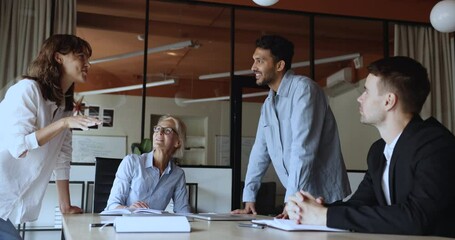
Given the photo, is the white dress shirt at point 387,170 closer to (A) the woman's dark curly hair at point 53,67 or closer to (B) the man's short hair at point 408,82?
(B) the man's short hair at point 408,82

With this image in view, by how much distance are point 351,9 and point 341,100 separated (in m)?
1.08

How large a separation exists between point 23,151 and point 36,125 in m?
0.15

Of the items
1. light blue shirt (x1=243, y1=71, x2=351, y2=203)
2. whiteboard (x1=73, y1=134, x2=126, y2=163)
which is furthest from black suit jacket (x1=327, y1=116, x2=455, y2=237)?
whiteboard (x1=73, y1=134, x2=126, y2=163)

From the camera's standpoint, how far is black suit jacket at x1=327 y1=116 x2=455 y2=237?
132cm

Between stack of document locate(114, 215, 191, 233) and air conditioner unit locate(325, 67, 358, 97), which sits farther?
air conditioner unit locate(325, 67, 358, 97)

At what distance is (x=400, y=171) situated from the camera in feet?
4.87

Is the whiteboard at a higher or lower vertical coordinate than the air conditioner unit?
lower

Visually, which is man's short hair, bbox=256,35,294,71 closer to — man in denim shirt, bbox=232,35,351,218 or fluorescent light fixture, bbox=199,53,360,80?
man in denim shirt, bbox=232,35,351,218

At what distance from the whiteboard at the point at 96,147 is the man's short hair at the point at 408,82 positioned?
3.66 metres

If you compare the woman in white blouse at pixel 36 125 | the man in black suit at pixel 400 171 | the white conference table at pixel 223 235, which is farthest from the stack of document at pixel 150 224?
the woman in white blouse at pixel 36 125

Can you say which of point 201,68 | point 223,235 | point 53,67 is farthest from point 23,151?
point 201,68

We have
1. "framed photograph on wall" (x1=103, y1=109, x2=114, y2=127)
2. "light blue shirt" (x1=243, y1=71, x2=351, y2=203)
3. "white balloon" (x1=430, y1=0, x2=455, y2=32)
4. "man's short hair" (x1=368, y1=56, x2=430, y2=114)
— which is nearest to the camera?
"man's short hair" (x1=368, y1=56, x2=430, y2=114)

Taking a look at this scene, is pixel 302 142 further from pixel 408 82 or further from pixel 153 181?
pixel 153 181

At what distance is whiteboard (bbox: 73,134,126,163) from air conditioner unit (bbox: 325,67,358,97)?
2539 millimetres
